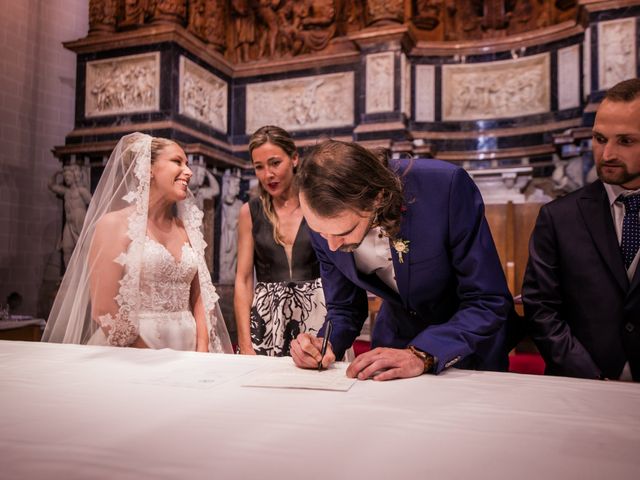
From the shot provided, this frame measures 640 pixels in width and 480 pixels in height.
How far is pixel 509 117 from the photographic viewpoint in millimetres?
8258

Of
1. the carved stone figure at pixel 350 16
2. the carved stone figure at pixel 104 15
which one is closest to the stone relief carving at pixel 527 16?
the carved stone figure at pixel 350 16

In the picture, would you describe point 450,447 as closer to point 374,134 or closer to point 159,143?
point 159,143

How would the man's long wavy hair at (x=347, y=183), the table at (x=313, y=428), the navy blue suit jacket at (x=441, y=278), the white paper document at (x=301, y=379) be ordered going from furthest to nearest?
the navy blue suit jacket at (x=441, y=278)
the man's long wavy hair at (x=347, y=183)
the white paper document at (x=301, y=379)
the table at (x=313, y=428)

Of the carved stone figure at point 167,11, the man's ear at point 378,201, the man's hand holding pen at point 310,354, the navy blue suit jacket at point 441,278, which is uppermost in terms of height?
the carved stone figure at point 167,11

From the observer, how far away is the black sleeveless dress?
9.97ft

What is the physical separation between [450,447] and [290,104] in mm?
8524

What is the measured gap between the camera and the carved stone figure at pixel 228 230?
8531 millimetres

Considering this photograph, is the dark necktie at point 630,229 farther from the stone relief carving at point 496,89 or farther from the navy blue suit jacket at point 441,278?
the stone relief carving at point 496,89

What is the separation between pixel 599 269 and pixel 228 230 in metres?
6.87

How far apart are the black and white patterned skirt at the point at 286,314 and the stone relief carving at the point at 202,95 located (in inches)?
224

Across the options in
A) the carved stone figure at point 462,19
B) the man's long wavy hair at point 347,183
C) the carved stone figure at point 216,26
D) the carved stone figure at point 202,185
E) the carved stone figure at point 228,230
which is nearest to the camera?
the man's long wavy hair at point 347,183

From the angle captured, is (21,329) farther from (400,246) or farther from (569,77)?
(569,77)

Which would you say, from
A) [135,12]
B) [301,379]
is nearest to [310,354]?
[301,379]

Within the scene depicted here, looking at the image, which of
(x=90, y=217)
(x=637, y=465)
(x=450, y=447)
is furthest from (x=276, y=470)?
(x=90, y=217)
